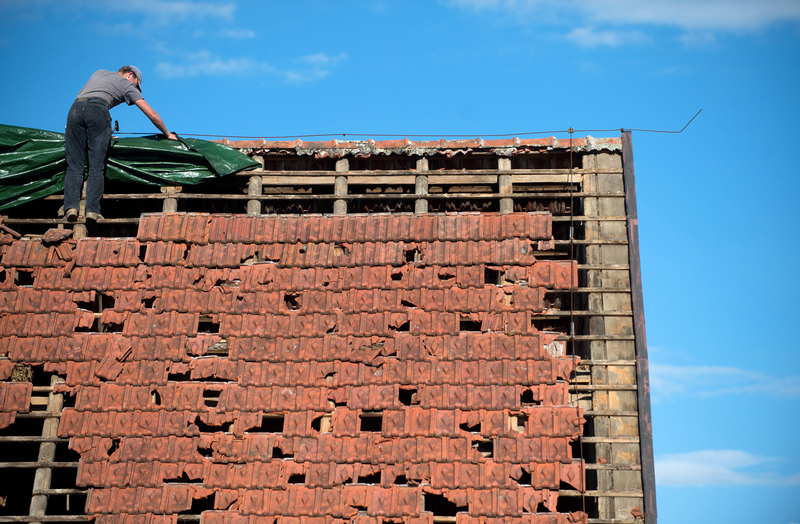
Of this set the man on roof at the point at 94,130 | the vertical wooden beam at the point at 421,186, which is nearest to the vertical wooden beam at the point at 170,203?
the man on roof at the point at 94,130

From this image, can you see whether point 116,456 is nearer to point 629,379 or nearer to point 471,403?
point 471,403

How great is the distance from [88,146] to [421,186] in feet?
14.6

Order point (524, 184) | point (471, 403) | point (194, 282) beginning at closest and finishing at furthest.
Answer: point (471, 403)
point (194, 282)
point (524, 184)

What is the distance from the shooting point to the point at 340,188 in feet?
35.4

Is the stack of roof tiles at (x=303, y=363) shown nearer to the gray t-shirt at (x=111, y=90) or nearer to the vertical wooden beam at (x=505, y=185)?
the vertical wooden beam at (x=505, y=185)

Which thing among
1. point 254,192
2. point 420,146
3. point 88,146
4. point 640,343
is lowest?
point 640,343

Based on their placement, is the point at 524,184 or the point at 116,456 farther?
the point at 524,184

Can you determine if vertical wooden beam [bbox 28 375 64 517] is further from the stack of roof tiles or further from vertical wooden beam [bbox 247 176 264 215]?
vertical wooden beam [bbox 247 176 264 215]

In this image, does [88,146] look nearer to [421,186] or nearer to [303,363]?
[303,363]

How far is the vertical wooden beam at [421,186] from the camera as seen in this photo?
10570 millimetres

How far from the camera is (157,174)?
10.8 m

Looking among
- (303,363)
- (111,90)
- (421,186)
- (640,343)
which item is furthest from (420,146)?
(111,90)

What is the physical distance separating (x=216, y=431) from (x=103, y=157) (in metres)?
3.93

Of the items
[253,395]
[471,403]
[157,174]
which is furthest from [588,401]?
→ [157,174]
